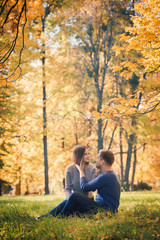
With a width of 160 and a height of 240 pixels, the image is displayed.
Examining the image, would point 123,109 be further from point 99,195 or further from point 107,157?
point 99,195

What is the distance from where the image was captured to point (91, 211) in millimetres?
3418

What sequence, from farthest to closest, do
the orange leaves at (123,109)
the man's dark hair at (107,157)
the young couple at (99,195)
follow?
the orange leaves at (123,109) → the man's dark hair at (107,157) → the young couple at (99,195)

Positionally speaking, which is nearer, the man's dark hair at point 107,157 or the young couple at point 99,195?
the young couple at point 99,195

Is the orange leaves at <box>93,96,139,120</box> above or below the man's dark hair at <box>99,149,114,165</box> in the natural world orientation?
above

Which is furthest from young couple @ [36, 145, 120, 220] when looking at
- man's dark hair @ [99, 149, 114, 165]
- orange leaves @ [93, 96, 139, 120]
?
orange leaves @ [93, 96, 139, 120]

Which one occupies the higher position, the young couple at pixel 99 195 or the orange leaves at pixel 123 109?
the orange leaves at pixel 123 109

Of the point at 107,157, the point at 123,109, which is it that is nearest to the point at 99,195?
the point at 107,157

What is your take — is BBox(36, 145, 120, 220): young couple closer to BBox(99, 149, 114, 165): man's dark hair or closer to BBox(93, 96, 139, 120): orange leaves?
BBox(99, 149, 114, 165): man's dark hair

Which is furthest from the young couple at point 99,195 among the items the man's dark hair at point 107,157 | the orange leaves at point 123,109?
the orange leaves at point 123,109

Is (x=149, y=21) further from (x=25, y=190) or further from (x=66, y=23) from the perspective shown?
(x=25, y=190)

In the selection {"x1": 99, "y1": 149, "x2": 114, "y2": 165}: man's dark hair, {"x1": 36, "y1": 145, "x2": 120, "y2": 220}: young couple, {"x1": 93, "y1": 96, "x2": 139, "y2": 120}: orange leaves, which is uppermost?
{"x1": 93, "y1": 96, "x2": 139, "y2": 120}: orange leaves

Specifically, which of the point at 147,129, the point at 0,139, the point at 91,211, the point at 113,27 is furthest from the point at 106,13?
the point at 91,211

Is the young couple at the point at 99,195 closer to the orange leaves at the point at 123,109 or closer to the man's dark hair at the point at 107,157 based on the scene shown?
the man's dark hair at the point at 107,157

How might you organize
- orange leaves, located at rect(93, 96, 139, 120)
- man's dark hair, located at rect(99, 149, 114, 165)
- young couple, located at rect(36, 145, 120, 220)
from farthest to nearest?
orange leaves, located at rect(93, 96, 139, 120)
man's dark hair, located at rect(99, 149, 114, 165)
young couple, located at rect(36, 145, 120, 220)
